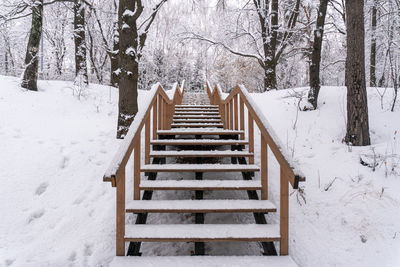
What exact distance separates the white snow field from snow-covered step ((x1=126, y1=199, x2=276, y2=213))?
336mm

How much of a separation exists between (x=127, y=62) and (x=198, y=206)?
11.0ft

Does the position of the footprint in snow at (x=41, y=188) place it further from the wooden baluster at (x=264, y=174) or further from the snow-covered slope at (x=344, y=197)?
the snow-covered slope at (x=344, y=197)

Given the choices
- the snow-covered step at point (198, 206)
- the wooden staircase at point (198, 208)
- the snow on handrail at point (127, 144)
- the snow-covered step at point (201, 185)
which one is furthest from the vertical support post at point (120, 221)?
the snow-covered step at point (201, 185)

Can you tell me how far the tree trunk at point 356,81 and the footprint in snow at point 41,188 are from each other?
16.4 ft

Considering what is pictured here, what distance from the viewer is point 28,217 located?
3025 mm

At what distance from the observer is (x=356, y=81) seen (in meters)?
4.25

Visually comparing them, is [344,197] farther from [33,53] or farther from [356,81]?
[33,53]

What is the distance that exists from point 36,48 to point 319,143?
8.05m

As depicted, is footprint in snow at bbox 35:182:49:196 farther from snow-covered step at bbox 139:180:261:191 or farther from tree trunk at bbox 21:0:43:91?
tree trunk at bbox 21:0:43:91

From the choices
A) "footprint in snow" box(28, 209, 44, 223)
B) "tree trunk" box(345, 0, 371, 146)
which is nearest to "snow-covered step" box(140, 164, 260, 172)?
"footprint in snow" box(28, 209, 44, 223)

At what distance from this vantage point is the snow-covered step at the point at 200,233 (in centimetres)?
241

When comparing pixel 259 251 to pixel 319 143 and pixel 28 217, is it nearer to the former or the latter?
pixel 319 143

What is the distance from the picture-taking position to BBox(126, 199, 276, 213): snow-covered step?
270cm

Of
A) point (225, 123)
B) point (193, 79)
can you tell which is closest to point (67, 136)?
point (225, 123)
